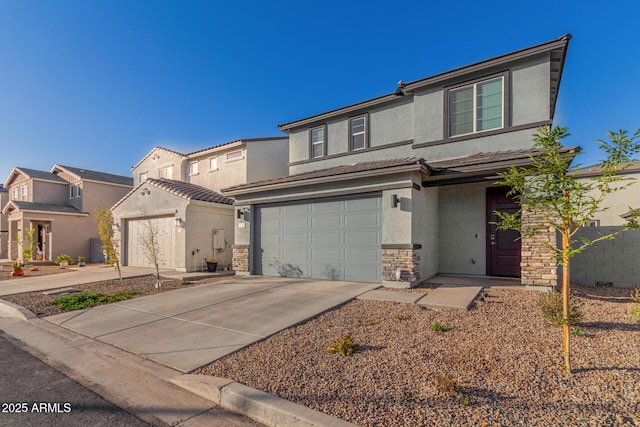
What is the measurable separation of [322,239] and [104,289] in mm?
6840

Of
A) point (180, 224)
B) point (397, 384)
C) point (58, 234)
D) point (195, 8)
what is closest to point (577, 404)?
point (397, 384)

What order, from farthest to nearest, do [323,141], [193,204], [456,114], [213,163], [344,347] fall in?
1. [213,163]
2. [193,204]
3. [323,141]
4. [456,114]
5. [344,347]

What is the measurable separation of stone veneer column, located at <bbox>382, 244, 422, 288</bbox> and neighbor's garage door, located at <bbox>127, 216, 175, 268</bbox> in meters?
9.61

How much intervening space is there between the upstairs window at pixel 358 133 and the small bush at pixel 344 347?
8.61 m

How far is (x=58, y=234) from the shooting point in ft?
63.6

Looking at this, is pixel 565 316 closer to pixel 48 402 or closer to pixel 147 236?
pixel 48 402

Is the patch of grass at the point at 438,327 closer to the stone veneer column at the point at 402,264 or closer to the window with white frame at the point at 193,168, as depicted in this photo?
the stone veneer column at the point at 402,264

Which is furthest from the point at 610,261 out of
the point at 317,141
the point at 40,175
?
the point at 40,175

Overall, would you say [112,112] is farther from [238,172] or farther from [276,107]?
[276,107]

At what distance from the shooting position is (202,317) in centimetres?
579

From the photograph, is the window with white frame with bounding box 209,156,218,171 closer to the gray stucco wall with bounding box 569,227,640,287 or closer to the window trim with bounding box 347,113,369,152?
the window trim with bounding box 347,113,369,152

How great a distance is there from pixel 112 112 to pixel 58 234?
1084 centimetres

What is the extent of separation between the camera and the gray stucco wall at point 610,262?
781 cm

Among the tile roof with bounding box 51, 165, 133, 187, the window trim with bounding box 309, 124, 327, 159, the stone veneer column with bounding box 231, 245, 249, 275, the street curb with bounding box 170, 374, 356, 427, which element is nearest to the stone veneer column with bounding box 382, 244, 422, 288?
the stone veneer column with bounding box 231, 245, 249, 275
